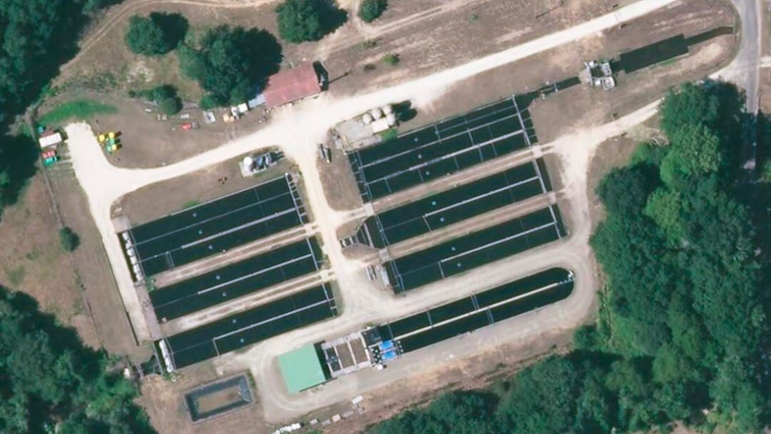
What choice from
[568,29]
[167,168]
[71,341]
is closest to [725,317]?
[568,29]

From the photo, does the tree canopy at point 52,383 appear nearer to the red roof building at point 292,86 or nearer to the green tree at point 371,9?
the red roof building at point 292,86

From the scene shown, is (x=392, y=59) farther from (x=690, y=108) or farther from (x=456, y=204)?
(x=690, y=108)

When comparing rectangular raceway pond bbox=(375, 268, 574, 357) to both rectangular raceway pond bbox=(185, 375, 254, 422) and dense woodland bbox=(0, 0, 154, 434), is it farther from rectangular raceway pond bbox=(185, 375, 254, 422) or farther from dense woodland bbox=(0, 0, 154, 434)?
dense woodland bbox=(0, 0, 154, 434)

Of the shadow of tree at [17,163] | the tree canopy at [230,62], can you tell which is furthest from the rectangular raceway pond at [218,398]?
the tree canopy at [230,62]

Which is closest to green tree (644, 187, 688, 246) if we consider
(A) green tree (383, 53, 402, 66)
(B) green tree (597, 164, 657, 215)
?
(B) green tree (597, 164, 657, 215)

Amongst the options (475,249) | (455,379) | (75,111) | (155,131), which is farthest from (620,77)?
(75,111)
